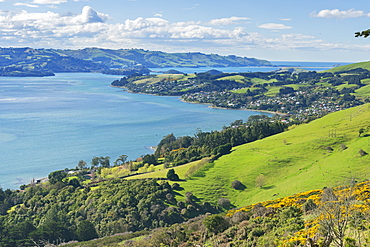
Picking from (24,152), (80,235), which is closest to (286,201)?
(80,235)

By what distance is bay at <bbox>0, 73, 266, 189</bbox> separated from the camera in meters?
84.9

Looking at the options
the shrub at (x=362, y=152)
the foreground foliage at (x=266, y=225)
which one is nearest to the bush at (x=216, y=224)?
the foreground foliage at (x=266, y=225)

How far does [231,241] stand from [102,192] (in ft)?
99.9

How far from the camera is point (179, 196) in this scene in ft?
148

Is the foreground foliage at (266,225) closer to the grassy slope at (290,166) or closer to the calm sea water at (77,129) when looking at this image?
the grassy slope at (290,166)

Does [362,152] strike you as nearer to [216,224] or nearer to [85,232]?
[216,224]

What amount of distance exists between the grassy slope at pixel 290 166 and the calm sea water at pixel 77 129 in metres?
39.4

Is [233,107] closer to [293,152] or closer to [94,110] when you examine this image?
[94,110]

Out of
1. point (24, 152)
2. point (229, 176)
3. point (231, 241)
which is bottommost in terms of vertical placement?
point (24, 152)

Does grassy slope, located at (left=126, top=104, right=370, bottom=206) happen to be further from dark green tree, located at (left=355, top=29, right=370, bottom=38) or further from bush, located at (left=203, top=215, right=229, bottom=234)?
dark green tree, located at (left=355, top=29, right=370, bottom=38)

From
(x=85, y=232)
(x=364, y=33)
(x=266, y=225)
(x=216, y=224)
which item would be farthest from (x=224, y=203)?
(x=364, y=33)

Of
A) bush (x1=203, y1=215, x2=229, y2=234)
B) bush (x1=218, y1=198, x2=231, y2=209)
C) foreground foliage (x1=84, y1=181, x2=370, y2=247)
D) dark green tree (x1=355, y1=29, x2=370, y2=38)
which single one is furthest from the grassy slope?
dark green tree (x1=355, y1=29, x2=370, y2=38)

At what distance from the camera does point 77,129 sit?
400ft

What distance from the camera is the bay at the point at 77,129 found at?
279 feet
